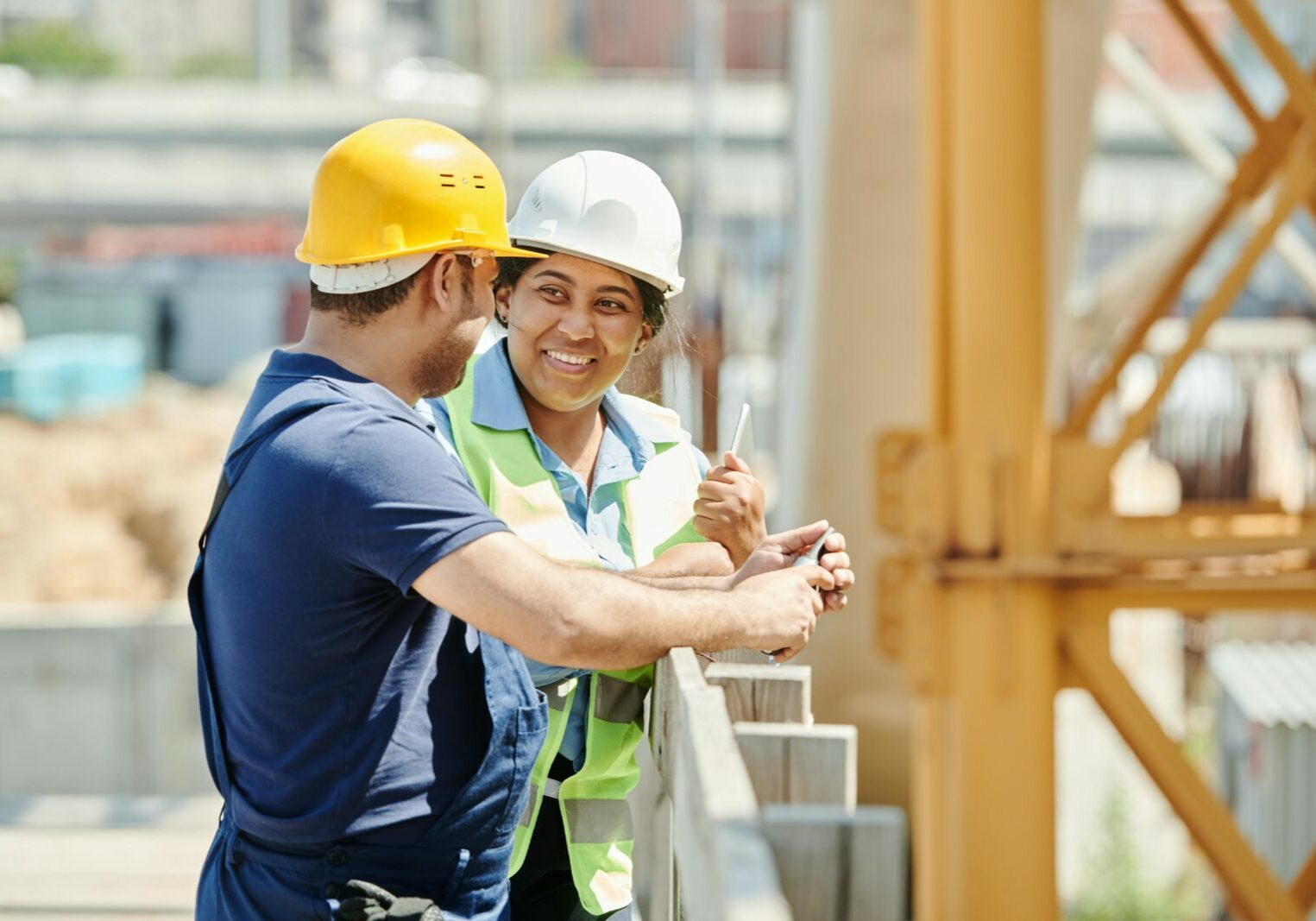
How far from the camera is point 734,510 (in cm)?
312

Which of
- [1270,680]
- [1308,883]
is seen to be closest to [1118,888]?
[1270,680]

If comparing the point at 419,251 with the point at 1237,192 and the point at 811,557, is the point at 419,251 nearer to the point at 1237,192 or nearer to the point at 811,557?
the point at 811,557

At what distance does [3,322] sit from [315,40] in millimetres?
36553

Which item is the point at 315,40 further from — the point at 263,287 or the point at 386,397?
the point at 386,397

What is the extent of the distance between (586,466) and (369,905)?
3.48ft

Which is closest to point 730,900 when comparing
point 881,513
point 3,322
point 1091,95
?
point 881,513

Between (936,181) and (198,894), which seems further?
(936,181)

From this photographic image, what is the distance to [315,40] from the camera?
70.9 meters

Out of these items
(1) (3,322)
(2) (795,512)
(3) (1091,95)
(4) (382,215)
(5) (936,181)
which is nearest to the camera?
(4) (382,215)

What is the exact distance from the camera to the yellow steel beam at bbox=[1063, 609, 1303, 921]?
539cm

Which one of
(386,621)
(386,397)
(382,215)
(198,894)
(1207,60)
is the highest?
(1207,60)

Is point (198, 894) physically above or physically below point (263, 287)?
below

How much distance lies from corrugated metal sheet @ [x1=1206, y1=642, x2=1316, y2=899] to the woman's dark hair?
10.8 m

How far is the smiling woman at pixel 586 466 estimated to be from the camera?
3072mm
